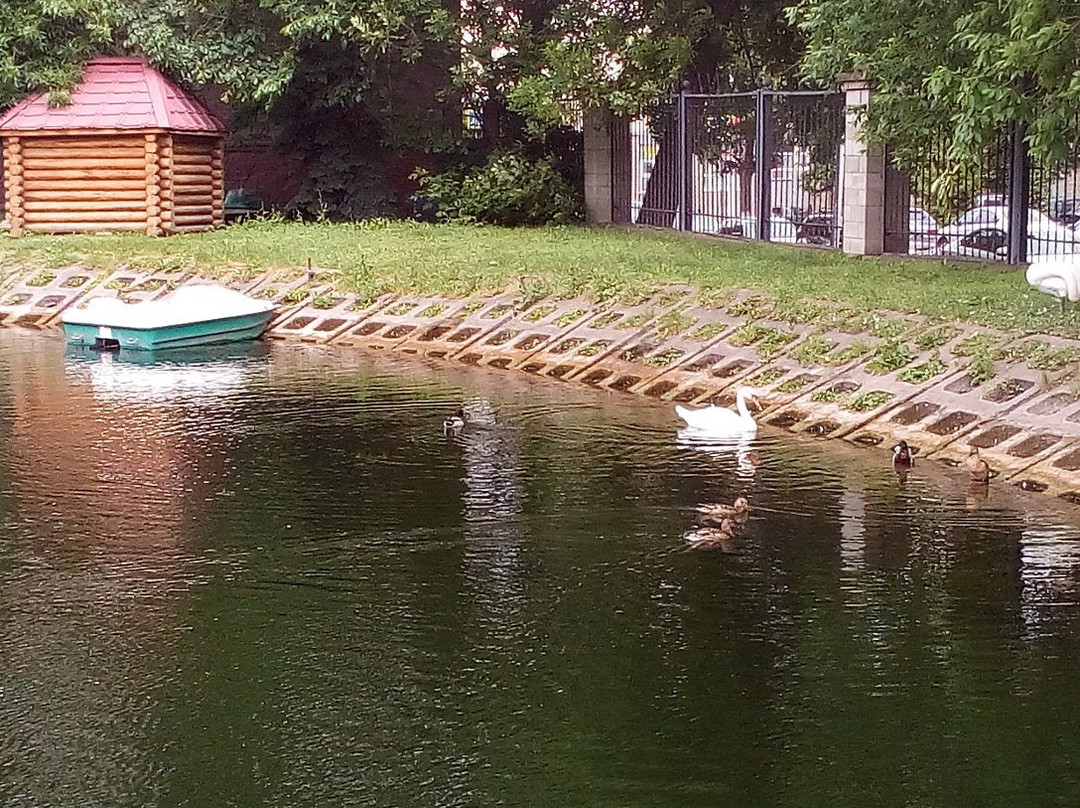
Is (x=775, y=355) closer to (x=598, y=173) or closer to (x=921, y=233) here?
(x=921, y=233)

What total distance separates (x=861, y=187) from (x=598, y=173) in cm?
803

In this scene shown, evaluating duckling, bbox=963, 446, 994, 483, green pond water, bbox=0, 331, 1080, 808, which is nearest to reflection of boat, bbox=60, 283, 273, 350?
green pond water, bbox=0, 331, 1080, 808

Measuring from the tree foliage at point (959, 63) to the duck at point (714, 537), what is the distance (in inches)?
191

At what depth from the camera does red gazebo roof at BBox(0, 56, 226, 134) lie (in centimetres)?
2478

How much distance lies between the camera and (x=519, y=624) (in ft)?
26.2

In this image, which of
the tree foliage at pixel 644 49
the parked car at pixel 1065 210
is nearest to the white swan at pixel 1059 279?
the parked car at pixel 1065 210

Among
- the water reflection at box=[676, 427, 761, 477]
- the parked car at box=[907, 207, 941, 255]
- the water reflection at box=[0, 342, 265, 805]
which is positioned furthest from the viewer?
the parked car at box=[907, 207, 941, 255]

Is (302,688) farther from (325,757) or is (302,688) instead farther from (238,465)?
(238,465)

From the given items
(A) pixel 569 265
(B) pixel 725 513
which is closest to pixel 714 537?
(B) pixel 725 513

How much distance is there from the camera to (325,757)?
6.36 meters

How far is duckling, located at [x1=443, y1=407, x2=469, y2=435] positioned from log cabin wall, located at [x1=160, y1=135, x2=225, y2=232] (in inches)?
528

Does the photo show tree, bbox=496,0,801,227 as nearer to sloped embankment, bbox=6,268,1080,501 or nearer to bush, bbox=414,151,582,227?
bush, bbox=414,151,582,227

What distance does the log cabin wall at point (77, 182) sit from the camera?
25.1 metres

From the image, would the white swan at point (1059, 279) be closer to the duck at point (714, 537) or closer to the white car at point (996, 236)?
the white car at point (996, 236)
